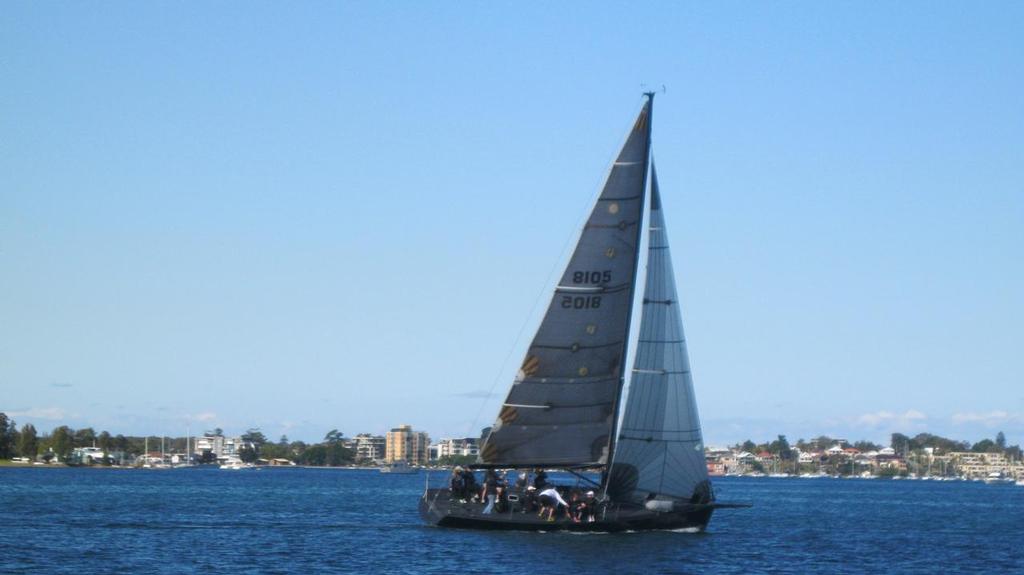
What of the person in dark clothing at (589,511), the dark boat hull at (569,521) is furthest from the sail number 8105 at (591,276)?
the dark boat hull at (569,521)

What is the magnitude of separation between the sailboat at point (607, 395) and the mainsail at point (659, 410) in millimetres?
36

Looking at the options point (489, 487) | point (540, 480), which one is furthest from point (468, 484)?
point (540, 480)

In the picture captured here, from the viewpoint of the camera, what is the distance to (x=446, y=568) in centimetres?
4697

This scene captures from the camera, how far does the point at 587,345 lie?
55.1m

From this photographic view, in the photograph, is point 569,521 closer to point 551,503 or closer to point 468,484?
point 551,503

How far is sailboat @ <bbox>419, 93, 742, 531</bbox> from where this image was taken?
2160 inches

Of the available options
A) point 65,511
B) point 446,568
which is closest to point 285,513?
point 65,511

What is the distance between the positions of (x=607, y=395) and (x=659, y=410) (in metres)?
2.18

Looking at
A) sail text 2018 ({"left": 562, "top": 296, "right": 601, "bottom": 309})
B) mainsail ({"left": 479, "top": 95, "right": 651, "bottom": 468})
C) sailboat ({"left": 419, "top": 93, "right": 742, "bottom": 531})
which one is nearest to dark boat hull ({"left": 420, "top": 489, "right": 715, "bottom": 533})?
sailboat ({"left": 419, "top": 93, "right": 742, "bottom": 531})

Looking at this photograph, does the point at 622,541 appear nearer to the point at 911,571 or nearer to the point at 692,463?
the point at 692,463

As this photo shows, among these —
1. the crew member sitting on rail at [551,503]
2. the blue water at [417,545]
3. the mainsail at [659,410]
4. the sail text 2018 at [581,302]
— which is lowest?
the blue water at [417,545]

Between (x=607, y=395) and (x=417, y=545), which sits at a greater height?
(x=607, y=395)

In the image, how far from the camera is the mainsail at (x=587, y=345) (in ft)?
180

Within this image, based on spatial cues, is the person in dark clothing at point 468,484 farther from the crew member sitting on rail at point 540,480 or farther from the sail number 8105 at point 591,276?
the sail number 8105 at point 591,276
